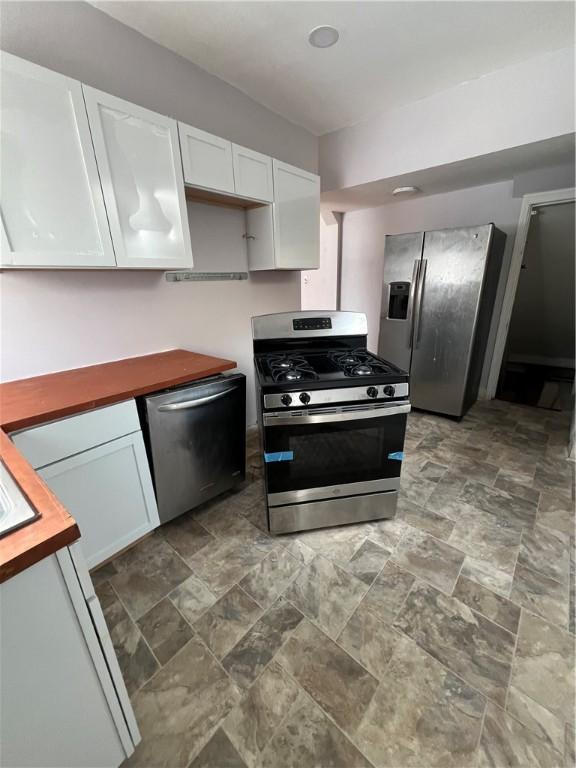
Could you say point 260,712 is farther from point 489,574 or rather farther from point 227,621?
point 489,574

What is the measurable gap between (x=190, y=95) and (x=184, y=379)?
1909 millimetres

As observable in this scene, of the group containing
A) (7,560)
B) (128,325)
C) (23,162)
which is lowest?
(7,560)

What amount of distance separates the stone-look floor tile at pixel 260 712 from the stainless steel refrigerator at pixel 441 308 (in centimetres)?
271

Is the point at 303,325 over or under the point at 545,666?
over

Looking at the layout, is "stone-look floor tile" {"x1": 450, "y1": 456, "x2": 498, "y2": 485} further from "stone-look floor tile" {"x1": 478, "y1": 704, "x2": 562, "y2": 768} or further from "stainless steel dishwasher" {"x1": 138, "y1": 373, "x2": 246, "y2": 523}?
"stainless steel dishwasher" {"x1": 138, "y1": 373, "x2": 246, "y2": 523}

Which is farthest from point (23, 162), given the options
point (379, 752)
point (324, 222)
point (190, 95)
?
point (324, 222)

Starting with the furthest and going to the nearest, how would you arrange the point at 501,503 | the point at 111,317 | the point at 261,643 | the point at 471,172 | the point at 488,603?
1. the point at 471,172
2. the point at 501,503
3. the point at 111,317
4. the point at 488,603
5. the point at 261,643

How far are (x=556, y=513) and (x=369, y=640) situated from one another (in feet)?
4.94

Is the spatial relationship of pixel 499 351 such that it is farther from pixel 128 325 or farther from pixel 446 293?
pixel 128 325

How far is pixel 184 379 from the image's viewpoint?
5.39 ft

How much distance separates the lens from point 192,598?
146 cm

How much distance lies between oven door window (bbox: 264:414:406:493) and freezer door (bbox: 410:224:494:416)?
67.4 inches

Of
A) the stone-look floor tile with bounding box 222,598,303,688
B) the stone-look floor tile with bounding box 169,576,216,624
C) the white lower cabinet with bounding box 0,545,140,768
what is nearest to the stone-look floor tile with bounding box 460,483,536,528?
the stone-look floor tile with bounding box 222,598,303,688

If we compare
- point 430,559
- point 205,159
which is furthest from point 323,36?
point 430,559
